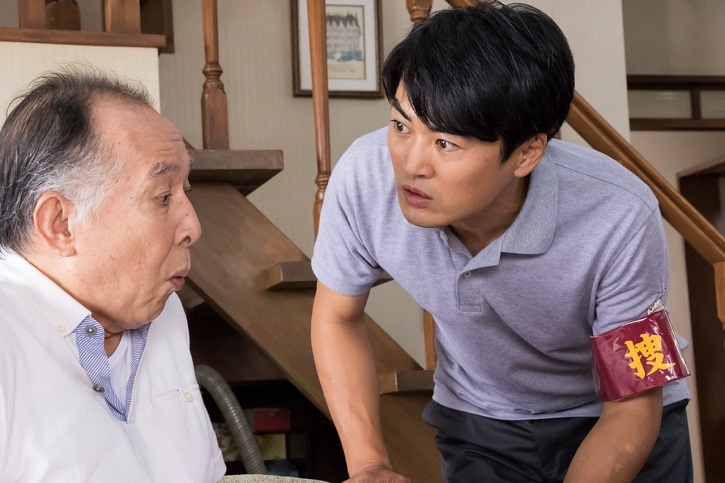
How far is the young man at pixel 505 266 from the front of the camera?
1423 mm

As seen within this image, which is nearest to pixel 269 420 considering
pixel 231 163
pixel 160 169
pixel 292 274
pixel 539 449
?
pixel 292 274

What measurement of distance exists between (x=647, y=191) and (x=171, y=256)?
766 millimetres

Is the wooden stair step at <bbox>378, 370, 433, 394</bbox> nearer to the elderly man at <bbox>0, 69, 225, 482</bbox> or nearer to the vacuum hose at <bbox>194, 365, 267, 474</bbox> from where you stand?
the vacuum hose at <bbox>194, 365, 267, 474</bbox>

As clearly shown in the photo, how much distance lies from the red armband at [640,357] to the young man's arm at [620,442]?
0.09ft

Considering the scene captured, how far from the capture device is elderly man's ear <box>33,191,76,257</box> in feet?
4.17

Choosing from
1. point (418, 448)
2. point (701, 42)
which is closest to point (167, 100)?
point (418, 448)

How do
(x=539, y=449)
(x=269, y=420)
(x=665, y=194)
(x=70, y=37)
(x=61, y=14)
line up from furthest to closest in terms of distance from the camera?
(x=269, y=420)
(x=665, y=194)
(x=61, y=14)
(x=70, y=37)
(x=539, y=449)

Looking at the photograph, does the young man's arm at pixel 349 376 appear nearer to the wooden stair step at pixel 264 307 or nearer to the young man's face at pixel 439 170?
the young man's face at pixel 439 170

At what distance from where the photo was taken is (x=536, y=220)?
156 centimetres

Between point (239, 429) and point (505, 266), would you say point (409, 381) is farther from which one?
point (505, 266)

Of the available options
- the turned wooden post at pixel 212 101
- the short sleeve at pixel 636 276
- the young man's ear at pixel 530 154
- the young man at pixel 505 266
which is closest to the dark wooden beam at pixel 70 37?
the turned wooden post at pixel 212 101

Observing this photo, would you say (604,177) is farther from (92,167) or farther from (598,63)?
(598,63)

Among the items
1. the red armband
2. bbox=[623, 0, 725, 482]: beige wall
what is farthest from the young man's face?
bbox=[623, 0, 725, 482]: beige wall

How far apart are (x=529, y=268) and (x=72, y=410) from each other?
0.75 metres
